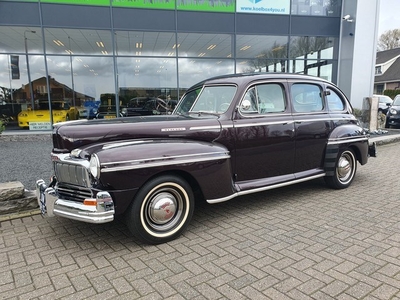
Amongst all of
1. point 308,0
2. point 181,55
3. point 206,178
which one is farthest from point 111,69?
point 206,178

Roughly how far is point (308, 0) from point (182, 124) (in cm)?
1251

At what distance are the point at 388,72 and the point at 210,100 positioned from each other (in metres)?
45.3

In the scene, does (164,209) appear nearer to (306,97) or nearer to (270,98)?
(270,98)

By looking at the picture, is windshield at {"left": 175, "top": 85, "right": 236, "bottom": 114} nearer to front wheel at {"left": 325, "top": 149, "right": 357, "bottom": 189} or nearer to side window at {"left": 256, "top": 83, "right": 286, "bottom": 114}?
side window at {"left": 256, "top": 83, "right": 286, "bottom": 114}

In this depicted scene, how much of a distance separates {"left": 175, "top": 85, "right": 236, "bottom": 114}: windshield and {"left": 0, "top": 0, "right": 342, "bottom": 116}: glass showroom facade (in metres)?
8.29

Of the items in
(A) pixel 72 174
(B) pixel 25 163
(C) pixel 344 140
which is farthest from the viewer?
(B) pixel 25 163

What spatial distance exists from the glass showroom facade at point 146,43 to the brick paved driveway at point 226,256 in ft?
30.0

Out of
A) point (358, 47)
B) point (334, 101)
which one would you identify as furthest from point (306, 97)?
point (358, 47)

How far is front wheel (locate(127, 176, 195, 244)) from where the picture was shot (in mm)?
3180

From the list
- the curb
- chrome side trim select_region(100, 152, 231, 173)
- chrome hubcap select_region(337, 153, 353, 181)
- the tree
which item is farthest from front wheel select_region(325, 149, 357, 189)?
the tree

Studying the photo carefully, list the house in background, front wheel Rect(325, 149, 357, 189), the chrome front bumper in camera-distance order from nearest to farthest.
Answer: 1. the chrome front bumper
2. front wheel Rect(325, 149, 357, 189)
3. the house in background

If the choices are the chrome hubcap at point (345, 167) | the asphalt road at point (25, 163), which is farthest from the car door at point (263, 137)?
the asphalt road at point (25, 163)

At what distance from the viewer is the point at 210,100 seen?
4.39m

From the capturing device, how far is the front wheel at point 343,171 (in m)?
5.11
